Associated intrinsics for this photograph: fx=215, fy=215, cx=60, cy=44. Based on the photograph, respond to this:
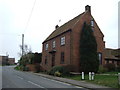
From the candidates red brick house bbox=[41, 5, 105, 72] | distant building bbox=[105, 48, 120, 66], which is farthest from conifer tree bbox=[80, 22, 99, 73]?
distant building bbox=[105, 48, 120, 66]

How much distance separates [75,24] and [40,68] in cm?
1565

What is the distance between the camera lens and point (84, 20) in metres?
32.6

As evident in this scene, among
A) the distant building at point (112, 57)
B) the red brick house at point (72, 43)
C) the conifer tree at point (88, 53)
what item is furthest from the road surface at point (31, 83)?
the distant building at point (112, 57)

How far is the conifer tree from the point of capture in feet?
96.2

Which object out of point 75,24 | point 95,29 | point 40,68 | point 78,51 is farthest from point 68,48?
point 40,68

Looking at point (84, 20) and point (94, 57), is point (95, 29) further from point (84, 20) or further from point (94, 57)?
point (94, 57)

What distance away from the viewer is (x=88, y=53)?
29.7 m

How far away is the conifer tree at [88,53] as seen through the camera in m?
29.3

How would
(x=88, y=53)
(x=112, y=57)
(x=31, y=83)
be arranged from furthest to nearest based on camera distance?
(x=112, y=57)
(x=88, y=53)
(x=31, y=83)

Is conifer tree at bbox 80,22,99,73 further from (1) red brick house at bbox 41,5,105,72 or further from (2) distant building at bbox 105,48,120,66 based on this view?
(2) distant building at bbox 105,48,120,66

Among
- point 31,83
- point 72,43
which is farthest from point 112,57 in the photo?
point 31,83

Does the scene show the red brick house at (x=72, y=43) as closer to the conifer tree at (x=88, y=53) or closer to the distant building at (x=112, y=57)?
the conifer tree at (x=88, y=53)

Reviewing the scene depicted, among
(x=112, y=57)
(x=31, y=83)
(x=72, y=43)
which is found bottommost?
(x=31, y=83)

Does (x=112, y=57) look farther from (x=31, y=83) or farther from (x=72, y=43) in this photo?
(x=31, y=83)
